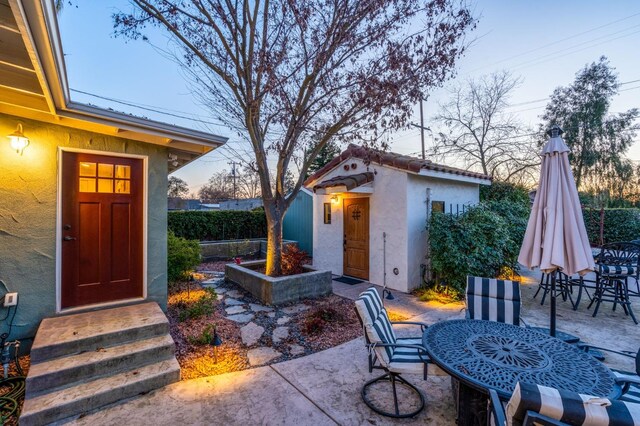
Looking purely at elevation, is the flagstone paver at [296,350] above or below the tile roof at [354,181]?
below

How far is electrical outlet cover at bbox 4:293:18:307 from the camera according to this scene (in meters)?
3.66

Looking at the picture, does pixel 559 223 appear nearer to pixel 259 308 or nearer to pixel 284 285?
pixel 284 285

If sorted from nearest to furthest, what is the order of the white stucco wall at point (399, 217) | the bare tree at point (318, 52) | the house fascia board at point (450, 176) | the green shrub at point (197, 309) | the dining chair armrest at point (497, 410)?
1. the dining chair armrest at point (497, 410)
2. the green shrub at point (197, 309)
3. the bare tree at point (318, 52)
4. the white stucco wall at point (399, 217)
5. the house fascia board at point (450, 176)

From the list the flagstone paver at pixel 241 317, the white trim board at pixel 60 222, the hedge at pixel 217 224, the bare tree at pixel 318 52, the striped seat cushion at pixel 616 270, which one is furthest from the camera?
the hedge at pixel 217 224

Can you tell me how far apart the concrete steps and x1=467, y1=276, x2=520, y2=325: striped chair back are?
12.9 feet

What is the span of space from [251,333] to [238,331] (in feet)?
0.79

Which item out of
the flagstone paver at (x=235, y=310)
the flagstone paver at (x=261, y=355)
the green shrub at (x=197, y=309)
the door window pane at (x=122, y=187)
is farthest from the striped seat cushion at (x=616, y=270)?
the door window pane at (x=122, y=187)

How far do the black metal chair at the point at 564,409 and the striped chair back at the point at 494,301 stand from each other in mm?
2776

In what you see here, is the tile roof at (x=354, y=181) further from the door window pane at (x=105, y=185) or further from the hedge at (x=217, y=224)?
the hedge at (x=217, y=224)

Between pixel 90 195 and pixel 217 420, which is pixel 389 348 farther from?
pixel 90 195

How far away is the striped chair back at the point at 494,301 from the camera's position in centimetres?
386

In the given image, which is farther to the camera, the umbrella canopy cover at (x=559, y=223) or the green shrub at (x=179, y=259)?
the green shrub at (x=179, y=259)

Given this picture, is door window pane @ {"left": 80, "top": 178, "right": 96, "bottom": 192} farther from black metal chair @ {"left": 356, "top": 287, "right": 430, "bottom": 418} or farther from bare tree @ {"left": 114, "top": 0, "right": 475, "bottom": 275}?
black metal chair @ {"left": 356, "top": 287, "right": 430, "bottom": 418}

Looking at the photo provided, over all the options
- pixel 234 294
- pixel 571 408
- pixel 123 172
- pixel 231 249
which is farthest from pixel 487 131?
pixel 571 408
